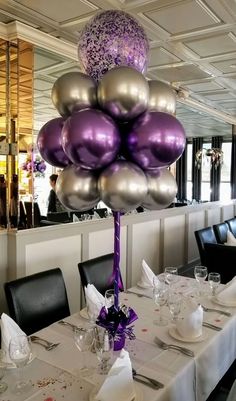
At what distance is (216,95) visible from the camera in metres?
5.37

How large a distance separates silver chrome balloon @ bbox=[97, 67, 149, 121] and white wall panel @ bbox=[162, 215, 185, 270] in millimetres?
3040

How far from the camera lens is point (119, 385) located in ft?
3.63

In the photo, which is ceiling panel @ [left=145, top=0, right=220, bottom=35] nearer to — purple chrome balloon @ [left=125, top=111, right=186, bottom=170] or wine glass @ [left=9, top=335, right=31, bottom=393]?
purple chrome balloon @ [left=125, top=111, right=186, bottom=170]

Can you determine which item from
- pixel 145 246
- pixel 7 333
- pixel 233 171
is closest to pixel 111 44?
pixel 7 333

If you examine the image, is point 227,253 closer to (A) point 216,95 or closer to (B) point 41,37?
(B) point 41,37

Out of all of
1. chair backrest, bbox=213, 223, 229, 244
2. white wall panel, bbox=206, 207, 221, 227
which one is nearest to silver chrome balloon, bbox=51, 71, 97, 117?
chair backrest, bbox=213, 223, 229, 244

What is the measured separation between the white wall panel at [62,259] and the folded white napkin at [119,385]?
65.9 inches

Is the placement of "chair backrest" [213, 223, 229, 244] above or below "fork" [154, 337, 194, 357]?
above

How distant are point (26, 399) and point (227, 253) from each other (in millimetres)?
2247

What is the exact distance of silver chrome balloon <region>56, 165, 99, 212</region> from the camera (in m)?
1.41

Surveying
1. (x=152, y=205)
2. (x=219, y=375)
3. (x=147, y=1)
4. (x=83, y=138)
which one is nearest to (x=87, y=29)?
(x=83, y=138)

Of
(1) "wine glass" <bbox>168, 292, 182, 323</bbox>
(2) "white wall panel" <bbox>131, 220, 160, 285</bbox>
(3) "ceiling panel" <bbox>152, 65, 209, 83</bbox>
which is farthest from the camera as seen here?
(3) "ceiling panel" <bbox>152, 65, 209, 83</bbox>

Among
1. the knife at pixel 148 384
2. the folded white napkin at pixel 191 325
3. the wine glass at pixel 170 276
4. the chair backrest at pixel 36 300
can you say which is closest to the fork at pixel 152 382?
the knife at pixel 148 384

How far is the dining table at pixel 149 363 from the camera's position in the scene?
1180 mm
